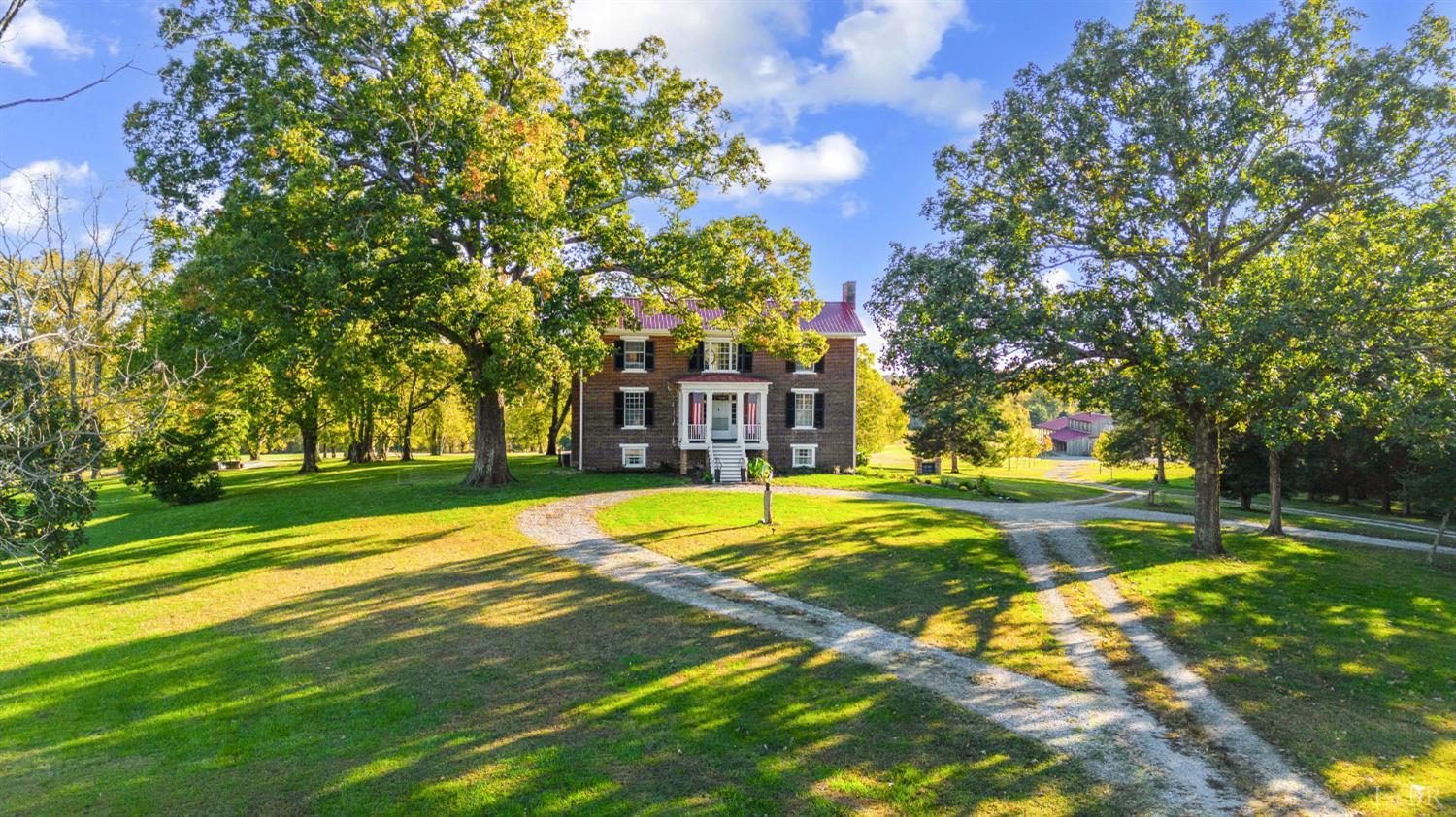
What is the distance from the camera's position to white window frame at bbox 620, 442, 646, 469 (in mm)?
30922

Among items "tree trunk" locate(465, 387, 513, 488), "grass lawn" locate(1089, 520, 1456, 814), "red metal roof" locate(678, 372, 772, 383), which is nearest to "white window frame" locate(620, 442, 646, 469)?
"red metal roof" locate(678, 372, 772, 383)

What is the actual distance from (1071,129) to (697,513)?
45.7ft

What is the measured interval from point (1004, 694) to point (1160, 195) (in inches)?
500

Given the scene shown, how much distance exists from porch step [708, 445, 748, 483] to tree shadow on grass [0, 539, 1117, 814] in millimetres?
16871

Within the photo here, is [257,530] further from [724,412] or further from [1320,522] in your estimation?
[1320,522]

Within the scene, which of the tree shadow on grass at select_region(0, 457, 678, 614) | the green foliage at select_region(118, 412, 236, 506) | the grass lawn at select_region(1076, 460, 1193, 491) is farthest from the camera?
the grass lawn at select_region(1076, 460, 1193, 491)

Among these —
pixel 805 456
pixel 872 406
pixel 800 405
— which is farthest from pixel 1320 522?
pixel 872 406

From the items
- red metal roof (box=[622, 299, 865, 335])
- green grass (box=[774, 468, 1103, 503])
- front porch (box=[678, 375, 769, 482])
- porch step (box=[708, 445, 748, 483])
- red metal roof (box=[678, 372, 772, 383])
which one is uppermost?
red metal roof (box=[622, 299, 865, 335])

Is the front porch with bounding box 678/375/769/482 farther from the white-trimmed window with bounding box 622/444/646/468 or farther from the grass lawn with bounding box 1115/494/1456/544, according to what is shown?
the grass lawn with bounding box 1115/494/1456/544

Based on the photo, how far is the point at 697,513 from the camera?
20562mm

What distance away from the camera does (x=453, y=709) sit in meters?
8.06

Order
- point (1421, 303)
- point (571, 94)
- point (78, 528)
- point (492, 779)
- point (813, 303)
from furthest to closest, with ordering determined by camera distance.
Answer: point (813, 303) → point (571, 94) → point (78, 528) → point (1421, 303) → point (492, 779)

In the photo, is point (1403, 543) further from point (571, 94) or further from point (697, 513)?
point (571, 94)

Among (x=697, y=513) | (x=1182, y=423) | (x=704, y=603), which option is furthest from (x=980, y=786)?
(x=1182, y=423)
